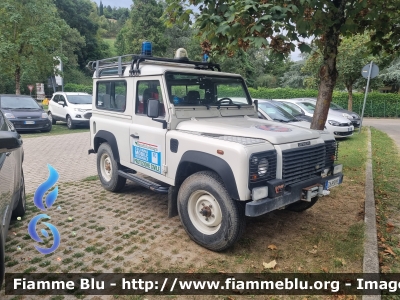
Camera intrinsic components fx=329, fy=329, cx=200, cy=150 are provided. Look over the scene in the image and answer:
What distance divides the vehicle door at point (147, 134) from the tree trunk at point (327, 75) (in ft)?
10.6

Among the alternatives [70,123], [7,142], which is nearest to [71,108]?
[70,123]

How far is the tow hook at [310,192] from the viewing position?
3.96 metres

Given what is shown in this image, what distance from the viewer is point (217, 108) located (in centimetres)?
516

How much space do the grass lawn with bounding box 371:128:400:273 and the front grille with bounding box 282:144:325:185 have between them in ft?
4.19

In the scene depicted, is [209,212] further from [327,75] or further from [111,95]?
[327,75]

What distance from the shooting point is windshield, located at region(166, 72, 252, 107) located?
4.80 m

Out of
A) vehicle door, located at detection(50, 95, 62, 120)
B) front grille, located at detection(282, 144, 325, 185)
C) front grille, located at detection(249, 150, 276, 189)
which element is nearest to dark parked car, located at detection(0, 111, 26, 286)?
front grille, located at detection(249, 150, 276, 189)

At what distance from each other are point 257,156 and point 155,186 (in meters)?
1.87

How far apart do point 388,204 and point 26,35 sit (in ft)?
53.8

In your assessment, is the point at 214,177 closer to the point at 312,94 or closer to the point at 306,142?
the point at 306,142

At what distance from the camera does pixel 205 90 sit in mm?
5199

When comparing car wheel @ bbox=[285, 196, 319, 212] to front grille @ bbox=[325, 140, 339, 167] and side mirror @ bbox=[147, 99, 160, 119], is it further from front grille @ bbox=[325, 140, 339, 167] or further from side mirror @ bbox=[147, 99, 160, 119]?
side mirror @ bbox=[147, 99, 160, 119]

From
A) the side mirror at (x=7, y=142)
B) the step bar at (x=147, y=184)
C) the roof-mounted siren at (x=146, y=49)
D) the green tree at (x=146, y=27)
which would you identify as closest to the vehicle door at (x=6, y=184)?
the side mirror at (x=7, y=142)

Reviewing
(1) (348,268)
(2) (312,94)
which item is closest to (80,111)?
(1) (348,268)
